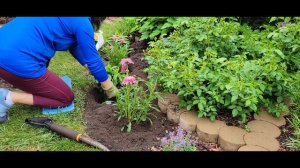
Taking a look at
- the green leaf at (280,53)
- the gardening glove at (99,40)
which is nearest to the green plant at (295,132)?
the green leaf at (280,53)

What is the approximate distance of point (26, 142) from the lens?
9.91 ft

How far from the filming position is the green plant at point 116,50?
4172mm

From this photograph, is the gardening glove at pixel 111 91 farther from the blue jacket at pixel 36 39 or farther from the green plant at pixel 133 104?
the blue jacket at pixel 36 39

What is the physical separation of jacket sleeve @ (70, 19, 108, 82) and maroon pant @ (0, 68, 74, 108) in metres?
0.28

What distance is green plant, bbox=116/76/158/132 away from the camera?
315cm

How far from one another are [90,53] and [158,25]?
1.49 metres

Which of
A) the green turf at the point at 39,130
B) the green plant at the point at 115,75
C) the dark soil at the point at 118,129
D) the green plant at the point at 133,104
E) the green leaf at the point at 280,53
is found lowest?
the green turf at the point at 39,130

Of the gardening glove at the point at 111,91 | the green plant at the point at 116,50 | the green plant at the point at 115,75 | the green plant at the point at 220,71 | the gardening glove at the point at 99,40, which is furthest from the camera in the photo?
the gardening glove at the point at 99,40

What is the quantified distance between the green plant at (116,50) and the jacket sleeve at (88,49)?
720 millimetres

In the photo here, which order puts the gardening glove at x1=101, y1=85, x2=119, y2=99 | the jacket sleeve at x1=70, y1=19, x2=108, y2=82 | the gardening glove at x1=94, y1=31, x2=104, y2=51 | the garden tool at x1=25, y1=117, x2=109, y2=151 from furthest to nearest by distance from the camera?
the gardening glove at x1=94, y1=31, x2=104, y2=51, the gardening glove at x1=101, y1=85, x2=119, y2=99, the jacket sleeve at x1=70, y1=19, x2=108, y2=82, the garden tool at x1=25, y1=117, x2=109, y2=151

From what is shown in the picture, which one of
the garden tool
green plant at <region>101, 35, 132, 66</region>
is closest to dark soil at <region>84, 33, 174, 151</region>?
the garden tool

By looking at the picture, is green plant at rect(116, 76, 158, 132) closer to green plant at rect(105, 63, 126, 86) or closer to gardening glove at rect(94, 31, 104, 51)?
green plant at rect(105, 63, 126, 86)

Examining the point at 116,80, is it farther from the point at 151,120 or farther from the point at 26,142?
the point at 26,142
